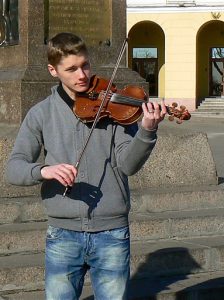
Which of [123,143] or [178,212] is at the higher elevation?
[123,143]

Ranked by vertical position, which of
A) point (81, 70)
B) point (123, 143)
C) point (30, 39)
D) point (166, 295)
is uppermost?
point (30, 39)

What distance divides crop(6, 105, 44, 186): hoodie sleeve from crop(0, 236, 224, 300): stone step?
189 cm

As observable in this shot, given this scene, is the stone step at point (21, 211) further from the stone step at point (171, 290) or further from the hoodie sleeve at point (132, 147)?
the hoodie sleeve at point (132, 147)

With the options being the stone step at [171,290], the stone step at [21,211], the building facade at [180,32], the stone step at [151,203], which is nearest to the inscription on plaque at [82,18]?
the stone step at [151,203]

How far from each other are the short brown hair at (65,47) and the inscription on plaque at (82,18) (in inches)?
179

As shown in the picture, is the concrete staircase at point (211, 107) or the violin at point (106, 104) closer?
the violin at point (106, 104)

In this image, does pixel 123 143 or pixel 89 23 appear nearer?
pixel 123 143

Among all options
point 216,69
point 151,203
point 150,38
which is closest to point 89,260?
point 151,203

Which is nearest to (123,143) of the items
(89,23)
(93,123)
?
(93,123)

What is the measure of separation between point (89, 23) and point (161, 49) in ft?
99.4

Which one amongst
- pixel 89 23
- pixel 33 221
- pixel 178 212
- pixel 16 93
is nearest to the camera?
pixel 33 221

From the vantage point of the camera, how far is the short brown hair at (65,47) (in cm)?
360

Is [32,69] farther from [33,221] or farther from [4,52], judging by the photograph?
[33,221]

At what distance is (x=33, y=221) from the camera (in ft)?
21.8
